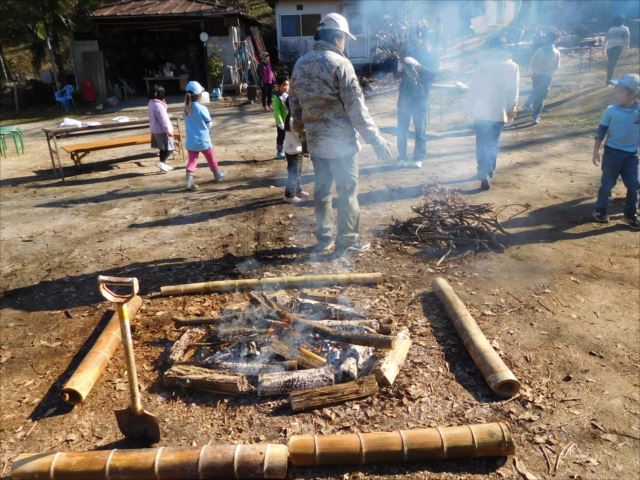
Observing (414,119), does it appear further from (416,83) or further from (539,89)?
(539,89)

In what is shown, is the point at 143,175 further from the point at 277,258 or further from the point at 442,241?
the point at 442,241

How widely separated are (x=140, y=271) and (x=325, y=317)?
8.03 feet

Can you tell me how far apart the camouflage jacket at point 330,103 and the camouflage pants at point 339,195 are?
0.43ft

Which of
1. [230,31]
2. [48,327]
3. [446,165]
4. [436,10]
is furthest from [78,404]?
[230,31]

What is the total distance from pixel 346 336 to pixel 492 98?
4.87m

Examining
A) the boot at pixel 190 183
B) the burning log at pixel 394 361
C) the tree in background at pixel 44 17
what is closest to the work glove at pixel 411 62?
the boot at pixel 190 183

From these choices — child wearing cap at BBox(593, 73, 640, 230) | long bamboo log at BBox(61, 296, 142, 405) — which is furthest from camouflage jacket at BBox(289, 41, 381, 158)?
child wearing cap at BBox(593, 73, 640, 230)

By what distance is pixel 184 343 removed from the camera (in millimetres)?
3832

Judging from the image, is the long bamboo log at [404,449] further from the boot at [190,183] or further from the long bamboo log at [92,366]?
the boot at [190,183]

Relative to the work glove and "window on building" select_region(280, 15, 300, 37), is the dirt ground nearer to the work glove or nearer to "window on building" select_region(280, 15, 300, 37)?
the work glove

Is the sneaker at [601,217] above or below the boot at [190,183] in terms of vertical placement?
below

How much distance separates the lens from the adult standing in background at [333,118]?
4.67 meters

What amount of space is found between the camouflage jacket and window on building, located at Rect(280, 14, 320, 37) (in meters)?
18.8

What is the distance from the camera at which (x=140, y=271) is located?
17.5 feet
